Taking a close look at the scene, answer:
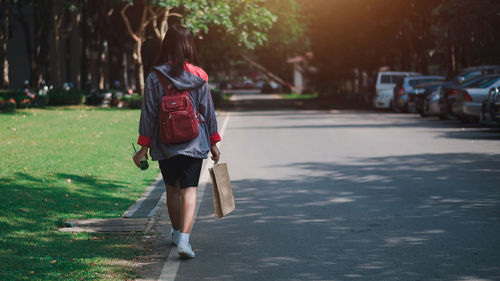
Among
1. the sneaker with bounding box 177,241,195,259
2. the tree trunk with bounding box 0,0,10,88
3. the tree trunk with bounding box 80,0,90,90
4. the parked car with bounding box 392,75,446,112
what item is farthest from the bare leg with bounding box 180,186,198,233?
the tree trunk with bounding box 80,0,90,90

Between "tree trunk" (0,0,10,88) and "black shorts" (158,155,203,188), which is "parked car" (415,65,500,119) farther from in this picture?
"tree trunk" (0,0,10,88)

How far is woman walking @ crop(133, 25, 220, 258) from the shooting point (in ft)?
20.4

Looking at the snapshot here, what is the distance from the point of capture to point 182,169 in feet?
20.9

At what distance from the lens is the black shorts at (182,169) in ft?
20.8

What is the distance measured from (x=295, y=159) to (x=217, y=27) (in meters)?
26.7

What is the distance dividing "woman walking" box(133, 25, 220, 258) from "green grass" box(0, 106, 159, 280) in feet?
2.27

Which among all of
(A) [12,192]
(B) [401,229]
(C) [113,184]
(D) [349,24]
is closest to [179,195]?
(B) [401,229]

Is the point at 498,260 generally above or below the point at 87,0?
below

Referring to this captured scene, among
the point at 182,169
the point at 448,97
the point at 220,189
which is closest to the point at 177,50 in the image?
the point at 182,169

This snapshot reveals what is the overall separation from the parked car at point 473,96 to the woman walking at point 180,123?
618 inches

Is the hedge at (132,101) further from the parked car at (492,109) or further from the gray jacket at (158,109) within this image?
the gray jacket at (158,109)

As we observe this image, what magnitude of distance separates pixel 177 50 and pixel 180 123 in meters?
0.61

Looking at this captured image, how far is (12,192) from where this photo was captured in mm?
9562

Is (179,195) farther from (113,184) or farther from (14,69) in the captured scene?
(14,69)
